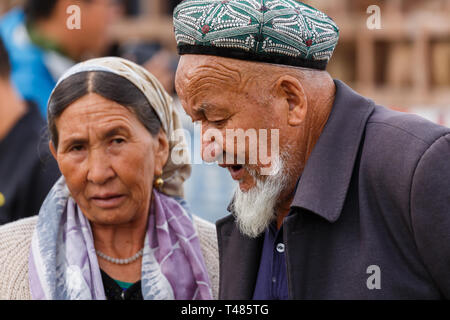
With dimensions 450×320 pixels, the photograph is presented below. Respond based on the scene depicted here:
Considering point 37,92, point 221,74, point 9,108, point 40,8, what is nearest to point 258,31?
point 221,74

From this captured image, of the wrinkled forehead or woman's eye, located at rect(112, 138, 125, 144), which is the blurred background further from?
the wrinkled forehead

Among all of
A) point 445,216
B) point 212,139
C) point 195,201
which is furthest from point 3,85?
point 445,216

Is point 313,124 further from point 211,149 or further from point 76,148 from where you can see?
point 76,148

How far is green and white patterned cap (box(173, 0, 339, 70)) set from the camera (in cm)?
203

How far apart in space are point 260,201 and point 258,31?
585mm

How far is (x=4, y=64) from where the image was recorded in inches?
170

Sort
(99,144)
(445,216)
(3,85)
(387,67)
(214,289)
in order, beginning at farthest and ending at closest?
(387,67)
(3,85)
(214,289)
(99,144)
(445,216)

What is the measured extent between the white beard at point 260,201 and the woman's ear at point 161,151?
670mm

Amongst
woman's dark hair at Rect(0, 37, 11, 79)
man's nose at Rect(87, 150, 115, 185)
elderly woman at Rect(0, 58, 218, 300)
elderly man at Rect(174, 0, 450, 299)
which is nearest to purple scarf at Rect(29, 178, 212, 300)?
elderly woman at Rect(0, 58, 218, 300)

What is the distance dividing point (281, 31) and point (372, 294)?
87 centimetres

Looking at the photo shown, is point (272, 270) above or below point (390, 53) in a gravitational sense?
below

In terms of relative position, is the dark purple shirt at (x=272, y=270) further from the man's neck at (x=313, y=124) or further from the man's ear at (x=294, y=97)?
the man's ear at (x=294, y=97)

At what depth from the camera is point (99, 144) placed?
267 centimetres

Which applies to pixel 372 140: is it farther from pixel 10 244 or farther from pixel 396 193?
pixel 10 244
